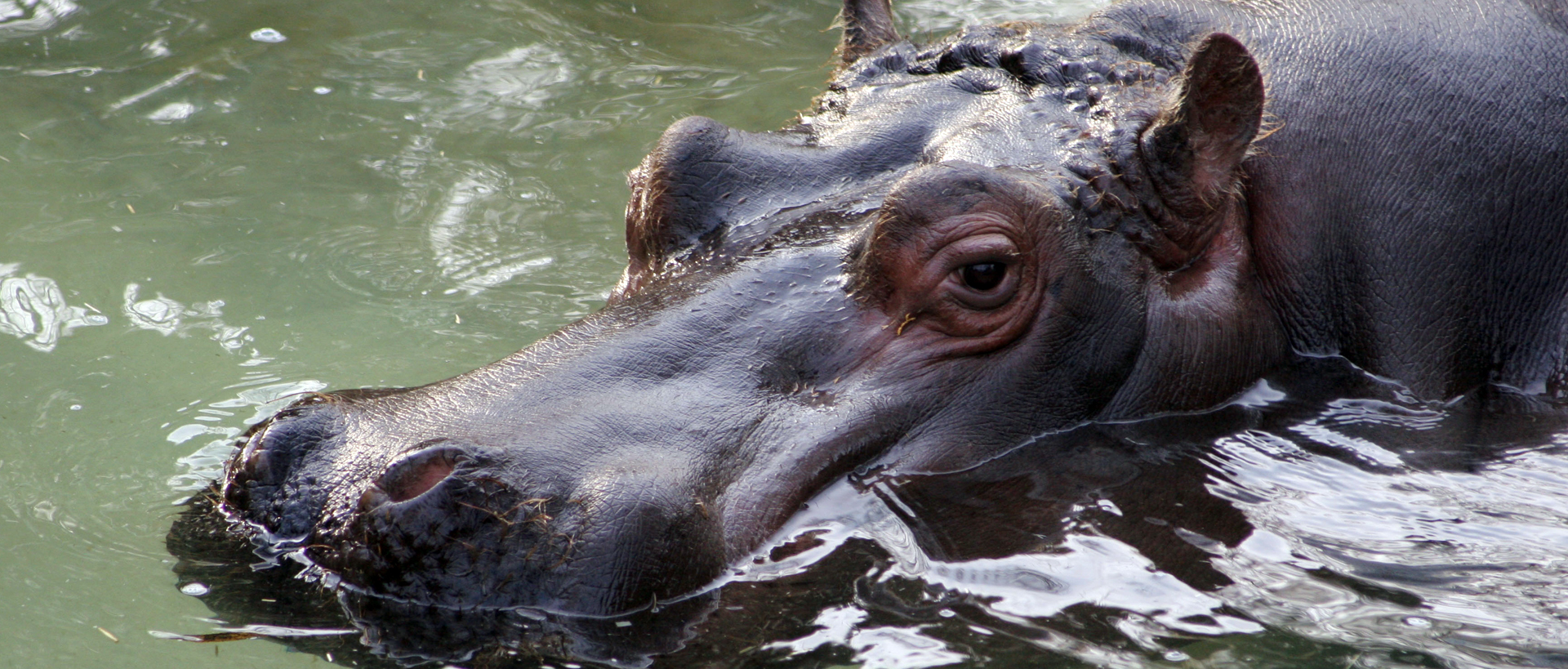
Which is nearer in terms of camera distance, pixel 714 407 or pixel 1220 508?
pixel 714 407

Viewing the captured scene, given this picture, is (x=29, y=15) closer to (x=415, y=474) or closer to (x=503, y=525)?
(x=415, y=474)

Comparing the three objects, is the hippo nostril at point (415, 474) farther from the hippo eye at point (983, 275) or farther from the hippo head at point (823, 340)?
the hippo eye at point (983, 275)

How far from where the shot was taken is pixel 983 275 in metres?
3.87

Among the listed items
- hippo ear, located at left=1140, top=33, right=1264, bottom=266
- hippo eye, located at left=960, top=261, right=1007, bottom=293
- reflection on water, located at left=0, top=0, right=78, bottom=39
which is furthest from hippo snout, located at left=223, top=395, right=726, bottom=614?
reflection on water, located at left=0, top=0, right=78, bottom=39

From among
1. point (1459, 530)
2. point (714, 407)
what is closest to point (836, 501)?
point (714, 407)

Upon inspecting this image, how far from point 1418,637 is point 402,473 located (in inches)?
90.7

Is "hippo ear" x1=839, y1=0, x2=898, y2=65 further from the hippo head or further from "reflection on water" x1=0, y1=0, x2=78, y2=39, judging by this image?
"reflection on water" x1=0, y1=0, x2=78, y2=39

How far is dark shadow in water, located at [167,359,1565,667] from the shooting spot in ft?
10.7

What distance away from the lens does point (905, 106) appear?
443cm

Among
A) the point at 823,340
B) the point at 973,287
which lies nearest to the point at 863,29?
the point at 973,287

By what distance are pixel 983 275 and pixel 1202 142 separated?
2.44ft

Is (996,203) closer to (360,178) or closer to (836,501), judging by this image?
(836,501)

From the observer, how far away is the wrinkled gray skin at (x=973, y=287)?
10.8ft

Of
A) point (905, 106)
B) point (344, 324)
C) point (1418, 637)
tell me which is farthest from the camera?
point (344, 324)
